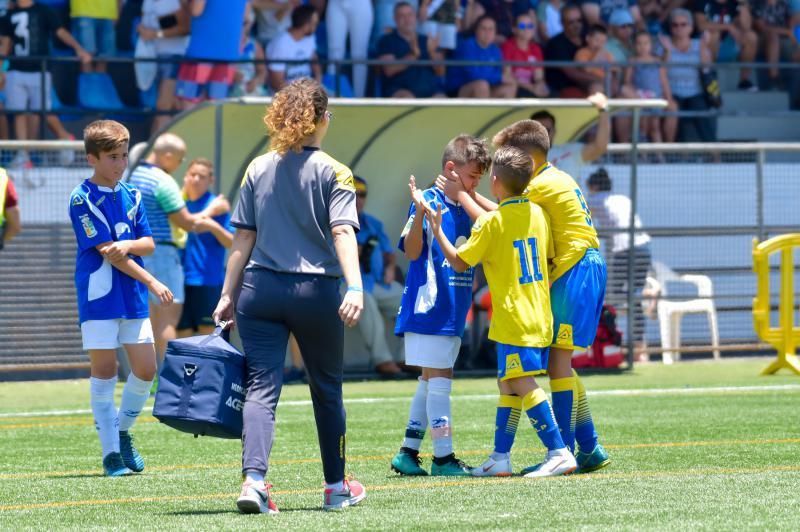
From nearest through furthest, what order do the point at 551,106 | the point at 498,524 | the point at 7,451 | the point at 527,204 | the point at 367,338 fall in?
the point at 498,524 → the point at 527,204 → the point at 7,451 → the point at 551,106 → the point at 367,338

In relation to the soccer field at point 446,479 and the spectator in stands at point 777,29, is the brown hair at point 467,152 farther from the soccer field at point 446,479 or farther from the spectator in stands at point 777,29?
the spectator in stands at point 777,29

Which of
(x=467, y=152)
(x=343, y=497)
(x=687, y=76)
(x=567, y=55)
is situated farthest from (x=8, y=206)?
(x=687, y=76)

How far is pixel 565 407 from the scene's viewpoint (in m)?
7.94

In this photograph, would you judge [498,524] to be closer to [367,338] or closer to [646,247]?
[367,338]

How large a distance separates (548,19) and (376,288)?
6272 mm

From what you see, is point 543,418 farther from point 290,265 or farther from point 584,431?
point 290,265

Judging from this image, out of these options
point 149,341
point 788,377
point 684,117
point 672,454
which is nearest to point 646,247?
point 788,377

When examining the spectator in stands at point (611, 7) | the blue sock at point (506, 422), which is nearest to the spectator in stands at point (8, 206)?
the blue sock at point (506, 422)

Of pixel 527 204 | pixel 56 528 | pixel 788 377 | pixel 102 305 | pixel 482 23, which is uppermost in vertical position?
pixel 482 23

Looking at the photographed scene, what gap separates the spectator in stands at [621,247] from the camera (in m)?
15.6

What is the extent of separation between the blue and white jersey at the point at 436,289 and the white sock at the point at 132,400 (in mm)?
1422

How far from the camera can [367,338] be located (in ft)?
49.9

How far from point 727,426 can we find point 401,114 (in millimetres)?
5759

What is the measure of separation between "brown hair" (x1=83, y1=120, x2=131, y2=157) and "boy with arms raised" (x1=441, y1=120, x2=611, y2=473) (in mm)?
1744
